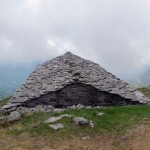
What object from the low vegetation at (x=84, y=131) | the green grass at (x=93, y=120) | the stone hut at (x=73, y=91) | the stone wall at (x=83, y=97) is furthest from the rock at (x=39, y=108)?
the stone wall at (x=83, y=97)

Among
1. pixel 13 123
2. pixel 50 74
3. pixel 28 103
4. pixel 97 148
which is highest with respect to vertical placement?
pixel 50 74

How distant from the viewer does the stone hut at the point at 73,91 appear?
31.1 meters

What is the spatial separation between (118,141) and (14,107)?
9.63 meters

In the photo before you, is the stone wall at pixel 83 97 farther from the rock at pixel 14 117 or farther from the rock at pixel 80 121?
the rock at pixel 80 121

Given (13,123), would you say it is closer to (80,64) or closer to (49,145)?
(49,145)

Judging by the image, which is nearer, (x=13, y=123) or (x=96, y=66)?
(x=13, y=123)

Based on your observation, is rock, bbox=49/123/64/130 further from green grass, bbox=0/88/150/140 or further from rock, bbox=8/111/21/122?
rock, bbox=8/111/21/122

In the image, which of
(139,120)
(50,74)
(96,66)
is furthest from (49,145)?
(96,66)

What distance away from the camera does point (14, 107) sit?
30.1 meters

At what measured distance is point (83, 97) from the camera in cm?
3209

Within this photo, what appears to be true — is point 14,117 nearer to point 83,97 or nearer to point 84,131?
point 84,131

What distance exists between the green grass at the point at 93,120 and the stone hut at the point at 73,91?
266 cm

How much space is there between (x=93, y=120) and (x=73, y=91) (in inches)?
223

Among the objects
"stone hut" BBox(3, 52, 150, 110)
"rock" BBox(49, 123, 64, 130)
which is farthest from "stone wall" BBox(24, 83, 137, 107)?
"rock" BBox(49, 123, 64, 130)
